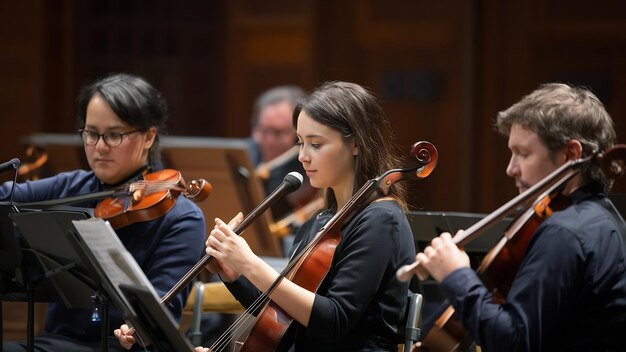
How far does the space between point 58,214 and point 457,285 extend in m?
0.98

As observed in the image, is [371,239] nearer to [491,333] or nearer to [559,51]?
[491,333]

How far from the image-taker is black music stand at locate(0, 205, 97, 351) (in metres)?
2.39

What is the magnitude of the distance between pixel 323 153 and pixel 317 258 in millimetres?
268

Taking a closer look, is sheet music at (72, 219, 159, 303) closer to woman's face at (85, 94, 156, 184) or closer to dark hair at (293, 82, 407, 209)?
dark hair at (293, 82, 407, 209)

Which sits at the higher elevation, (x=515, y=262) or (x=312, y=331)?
(x=515, y=262)

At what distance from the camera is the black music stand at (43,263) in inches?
94.0

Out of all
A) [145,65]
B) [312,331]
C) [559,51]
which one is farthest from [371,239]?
[145,65]

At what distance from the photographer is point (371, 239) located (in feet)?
7.50

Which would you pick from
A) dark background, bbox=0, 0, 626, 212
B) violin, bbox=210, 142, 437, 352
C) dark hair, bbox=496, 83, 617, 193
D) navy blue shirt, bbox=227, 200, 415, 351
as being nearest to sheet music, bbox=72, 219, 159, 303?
violin, bbox=210, 142, 437, 352

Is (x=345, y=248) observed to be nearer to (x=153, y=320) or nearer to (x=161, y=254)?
(x=153, y=320)

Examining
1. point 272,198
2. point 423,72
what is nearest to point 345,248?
point 272,198

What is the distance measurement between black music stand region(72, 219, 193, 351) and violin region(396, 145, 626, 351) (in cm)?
52

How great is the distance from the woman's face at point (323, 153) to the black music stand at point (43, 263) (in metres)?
0.56

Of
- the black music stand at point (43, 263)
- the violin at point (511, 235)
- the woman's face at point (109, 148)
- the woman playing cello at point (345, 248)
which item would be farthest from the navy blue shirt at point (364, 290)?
the woman's face at point (109, 148)
